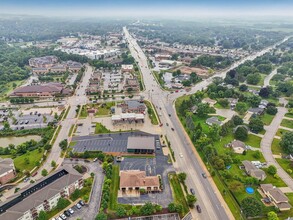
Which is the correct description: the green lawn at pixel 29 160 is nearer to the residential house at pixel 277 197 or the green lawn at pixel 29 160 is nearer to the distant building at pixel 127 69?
the residential house at pixel 277 197

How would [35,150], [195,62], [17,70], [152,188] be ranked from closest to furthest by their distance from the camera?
1. [152,188]
2. [35,150]
3. [17,70]
4. [195,62]

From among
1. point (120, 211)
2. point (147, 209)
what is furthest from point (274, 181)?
point (120, 211)

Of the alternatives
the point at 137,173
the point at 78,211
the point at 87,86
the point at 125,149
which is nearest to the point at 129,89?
the point at 87,86

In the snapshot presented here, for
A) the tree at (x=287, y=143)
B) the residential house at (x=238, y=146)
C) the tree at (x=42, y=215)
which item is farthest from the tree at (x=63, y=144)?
the tree at (x=287, y=143)

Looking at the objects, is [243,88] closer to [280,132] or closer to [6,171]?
[280,132]

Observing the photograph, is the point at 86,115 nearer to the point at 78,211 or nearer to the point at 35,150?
the point at 35,150

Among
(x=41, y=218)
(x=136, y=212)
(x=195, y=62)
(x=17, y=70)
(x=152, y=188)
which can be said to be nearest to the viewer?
(x=41, y=218)

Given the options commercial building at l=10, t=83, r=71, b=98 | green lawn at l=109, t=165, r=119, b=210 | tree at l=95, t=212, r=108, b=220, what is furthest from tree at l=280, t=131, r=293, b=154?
commercial building at l=10, t=83, r=71, b=98
